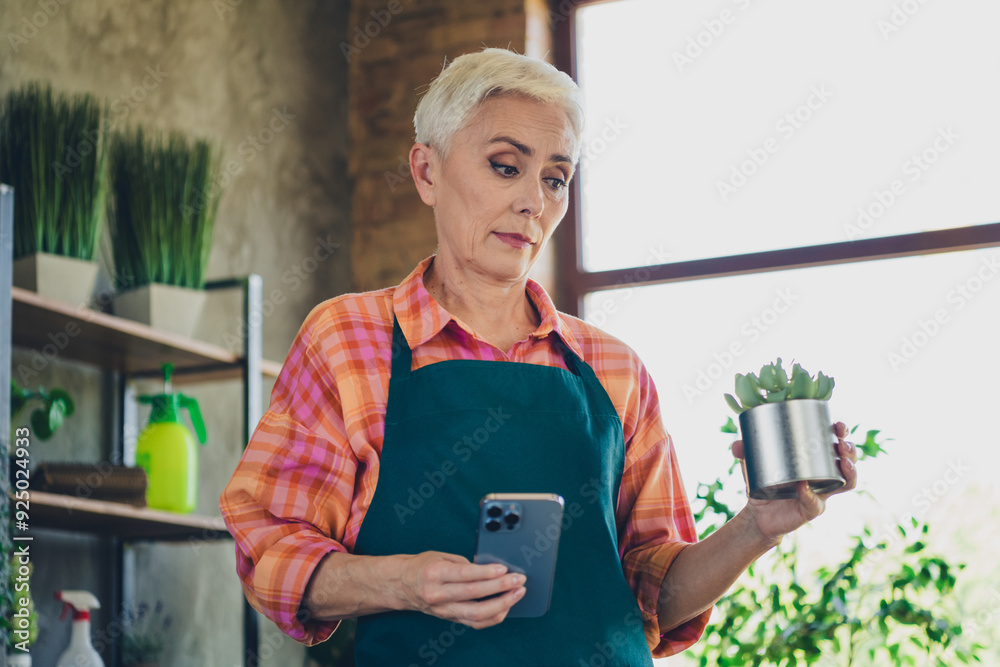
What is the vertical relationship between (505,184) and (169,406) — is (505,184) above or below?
above

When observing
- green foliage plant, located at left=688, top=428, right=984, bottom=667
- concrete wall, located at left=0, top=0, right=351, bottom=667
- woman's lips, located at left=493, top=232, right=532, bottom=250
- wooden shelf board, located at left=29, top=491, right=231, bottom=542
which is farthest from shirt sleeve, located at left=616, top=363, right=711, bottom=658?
concrete wall, located at left=0, top=0, right=351, bottom=667

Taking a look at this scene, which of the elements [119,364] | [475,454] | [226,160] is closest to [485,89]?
[475,454]

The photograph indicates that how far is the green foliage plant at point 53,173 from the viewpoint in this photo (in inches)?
87.2

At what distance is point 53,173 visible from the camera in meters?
2.24

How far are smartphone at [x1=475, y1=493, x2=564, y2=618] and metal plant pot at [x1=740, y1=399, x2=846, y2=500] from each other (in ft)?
0.83

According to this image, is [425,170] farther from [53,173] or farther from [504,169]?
[53,173]

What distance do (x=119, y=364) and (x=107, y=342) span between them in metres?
0.23

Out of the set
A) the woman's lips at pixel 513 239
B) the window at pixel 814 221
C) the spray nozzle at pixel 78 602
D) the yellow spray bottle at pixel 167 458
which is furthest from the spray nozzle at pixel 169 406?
the window at pixel 814 221

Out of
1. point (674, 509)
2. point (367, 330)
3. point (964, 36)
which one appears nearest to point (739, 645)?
point (674, 509)

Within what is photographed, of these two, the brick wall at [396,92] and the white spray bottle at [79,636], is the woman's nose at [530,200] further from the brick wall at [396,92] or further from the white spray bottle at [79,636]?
the brick wall at [396,92]

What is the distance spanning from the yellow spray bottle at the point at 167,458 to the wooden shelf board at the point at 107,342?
0.12m

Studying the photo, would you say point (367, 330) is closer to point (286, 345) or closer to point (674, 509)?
point (674, 509)

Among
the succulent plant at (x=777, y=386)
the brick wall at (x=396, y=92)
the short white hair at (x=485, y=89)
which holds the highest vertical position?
the brick wall at (x=396, y=92)

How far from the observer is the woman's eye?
144 centimetres
